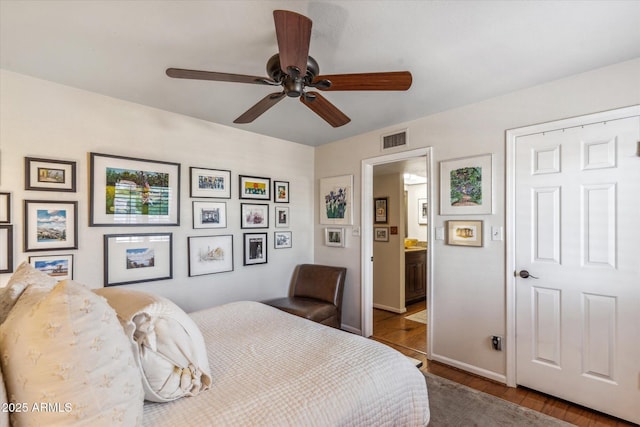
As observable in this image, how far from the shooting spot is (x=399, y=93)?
7.96 feet

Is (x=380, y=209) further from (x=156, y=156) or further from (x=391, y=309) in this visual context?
(x=156, y=156)

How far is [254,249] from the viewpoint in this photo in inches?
136

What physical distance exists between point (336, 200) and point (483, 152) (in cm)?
179

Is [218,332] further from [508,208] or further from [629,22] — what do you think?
[629,22]

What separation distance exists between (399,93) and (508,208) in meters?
1.33

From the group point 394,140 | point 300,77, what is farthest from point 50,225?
point 394,140

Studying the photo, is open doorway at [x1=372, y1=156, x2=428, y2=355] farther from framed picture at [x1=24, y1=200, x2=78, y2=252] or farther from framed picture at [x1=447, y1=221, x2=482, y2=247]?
framed picture at [x1=24, y1=200, x2=78, y2=252]

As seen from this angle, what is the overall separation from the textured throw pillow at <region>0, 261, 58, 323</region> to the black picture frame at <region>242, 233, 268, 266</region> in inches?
83.6

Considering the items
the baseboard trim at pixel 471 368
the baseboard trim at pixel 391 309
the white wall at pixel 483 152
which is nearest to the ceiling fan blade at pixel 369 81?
the white wall at pixel 483 152

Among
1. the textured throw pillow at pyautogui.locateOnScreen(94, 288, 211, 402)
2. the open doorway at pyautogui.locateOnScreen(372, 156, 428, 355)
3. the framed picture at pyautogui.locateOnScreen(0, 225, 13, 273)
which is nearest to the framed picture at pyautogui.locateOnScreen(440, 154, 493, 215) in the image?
the open doorway at pyautogui.locateOnScreen(372, 156, 428, 355)

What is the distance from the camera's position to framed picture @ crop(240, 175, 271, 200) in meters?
3.37

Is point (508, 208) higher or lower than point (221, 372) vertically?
higher

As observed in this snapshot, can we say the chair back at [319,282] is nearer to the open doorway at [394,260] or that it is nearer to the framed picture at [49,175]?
the open doorway at [394,260]

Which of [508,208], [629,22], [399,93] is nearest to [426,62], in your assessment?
[399,93]
